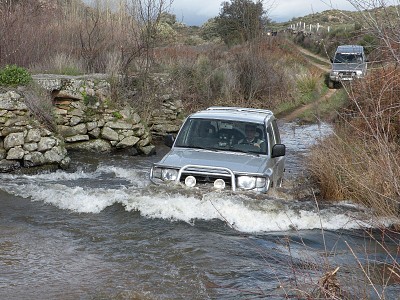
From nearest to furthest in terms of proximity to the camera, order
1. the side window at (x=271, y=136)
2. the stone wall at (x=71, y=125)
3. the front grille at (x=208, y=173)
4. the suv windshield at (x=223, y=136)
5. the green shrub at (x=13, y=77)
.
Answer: the front grille at (x=208, y=173) → the suv windshield at (x=223, y=136) → the side window at (x=271, y=136) → the stone wall at (x=71, y=125) → the green shrub at (x=13, y=77)

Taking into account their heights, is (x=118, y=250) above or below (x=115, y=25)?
below

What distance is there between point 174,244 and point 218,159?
66.7 inches

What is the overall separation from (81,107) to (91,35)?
5286 mm

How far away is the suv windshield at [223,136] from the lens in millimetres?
9891

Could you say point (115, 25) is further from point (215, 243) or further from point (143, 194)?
point (215, 243)

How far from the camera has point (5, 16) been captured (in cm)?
1800

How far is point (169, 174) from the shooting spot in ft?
29.5

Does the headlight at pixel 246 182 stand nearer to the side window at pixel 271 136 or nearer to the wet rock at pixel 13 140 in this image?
the side window at pixel 271 136

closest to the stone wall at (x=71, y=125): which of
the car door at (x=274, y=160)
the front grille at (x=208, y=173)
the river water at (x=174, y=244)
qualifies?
the river water at (x=174, y=244)

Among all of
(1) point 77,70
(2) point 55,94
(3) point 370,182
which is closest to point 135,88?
(1) point 77,70

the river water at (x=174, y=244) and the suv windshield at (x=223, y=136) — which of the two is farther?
the suv windshield at (x=223, y=136)

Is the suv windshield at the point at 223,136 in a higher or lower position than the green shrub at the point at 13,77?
lower

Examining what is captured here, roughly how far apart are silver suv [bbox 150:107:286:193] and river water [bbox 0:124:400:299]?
197mm

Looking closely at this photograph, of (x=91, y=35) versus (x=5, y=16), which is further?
(x=91, y=35)
